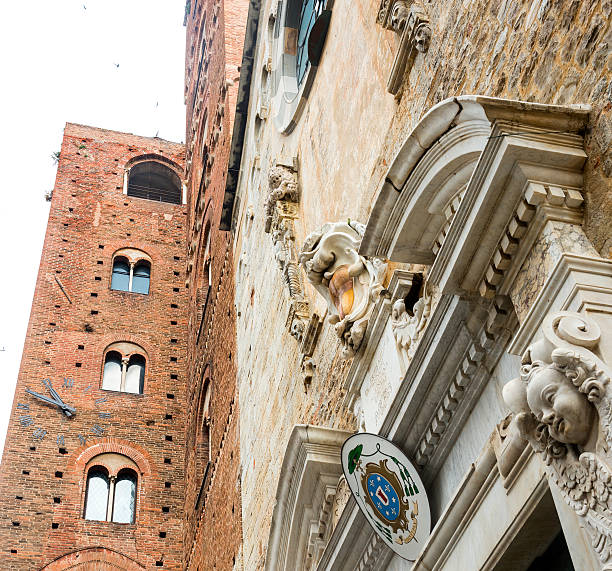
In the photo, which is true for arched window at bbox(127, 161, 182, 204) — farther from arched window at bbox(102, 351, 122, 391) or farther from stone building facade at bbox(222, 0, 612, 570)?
stone building facade at bbox(222, 0, 612, 570)

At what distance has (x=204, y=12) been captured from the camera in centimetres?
1873

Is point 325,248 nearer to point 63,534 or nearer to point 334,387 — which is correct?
point 334,387

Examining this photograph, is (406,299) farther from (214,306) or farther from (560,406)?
(214,306)

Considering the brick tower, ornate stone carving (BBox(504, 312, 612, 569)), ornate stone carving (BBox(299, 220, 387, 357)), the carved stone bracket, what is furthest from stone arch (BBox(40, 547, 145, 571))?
ornate stone carving (BBox(504, 312, 612, 569))

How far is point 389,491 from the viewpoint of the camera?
3.93 m

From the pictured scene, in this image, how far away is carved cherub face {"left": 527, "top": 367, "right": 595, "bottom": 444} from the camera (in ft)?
7.17

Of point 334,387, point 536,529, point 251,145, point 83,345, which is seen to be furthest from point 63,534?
point 536,529

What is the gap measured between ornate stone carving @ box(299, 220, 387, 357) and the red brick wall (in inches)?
168

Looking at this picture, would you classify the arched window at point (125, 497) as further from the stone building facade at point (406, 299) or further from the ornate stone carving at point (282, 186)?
the ornate stone carving at point (282, 186)

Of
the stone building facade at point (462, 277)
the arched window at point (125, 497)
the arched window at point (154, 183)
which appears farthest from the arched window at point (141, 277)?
the stone building facade at point (462, 277)

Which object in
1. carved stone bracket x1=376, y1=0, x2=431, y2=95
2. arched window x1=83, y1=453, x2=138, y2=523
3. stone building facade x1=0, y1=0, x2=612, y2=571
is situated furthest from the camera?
arched window x1=83, y1=453, x2=138, y2=523

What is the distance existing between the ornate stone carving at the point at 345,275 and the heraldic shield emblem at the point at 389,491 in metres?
0.70

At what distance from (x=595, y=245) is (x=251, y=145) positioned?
7.57 meters

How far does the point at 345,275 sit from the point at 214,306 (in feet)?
26.7
